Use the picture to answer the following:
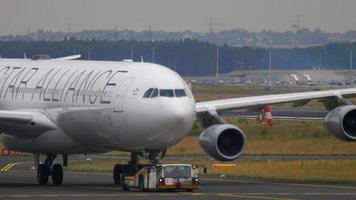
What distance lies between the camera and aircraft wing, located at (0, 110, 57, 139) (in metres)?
56.0

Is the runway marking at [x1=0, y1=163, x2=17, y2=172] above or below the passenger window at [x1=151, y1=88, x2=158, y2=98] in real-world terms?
below

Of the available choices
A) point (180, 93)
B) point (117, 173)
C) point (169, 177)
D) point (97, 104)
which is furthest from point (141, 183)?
point (117, 173)

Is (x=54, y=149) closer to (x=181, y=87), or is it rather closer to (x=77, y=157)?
(x=181, y=87)

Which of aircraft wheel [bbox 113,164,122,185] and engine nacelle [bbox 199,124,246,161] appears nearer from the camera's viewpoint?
engine nacelle [bbox 199,124,246,161]

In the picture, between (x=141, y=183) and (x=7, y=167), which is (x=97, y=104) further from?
(x=7, y=167)

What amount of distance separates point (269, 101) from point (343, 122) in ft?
10.6

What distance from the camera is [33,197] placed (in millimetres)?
50125

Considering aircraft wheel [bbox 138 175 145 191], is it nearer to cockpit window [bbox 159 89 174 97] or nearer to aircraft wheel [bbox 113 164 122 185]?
cockpit window [bbox 159 89 174 97]

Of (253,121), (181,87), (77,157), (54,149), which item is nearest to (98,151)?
(54,149)

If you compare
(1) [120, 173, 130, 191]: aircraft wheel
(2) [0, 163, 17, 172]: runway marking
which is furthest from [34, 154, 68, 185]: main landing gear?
(2) [0, 163, 17, 172]: runway marking

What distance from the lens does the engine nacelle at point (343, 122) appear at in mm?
58778

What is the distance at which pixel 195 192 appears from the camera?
53.4 meters

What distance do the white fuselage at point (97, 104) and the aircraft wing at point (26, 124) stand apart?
0.28 meters

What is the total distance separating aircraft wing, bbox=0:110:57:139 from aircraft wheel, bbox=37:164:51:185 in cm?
211
